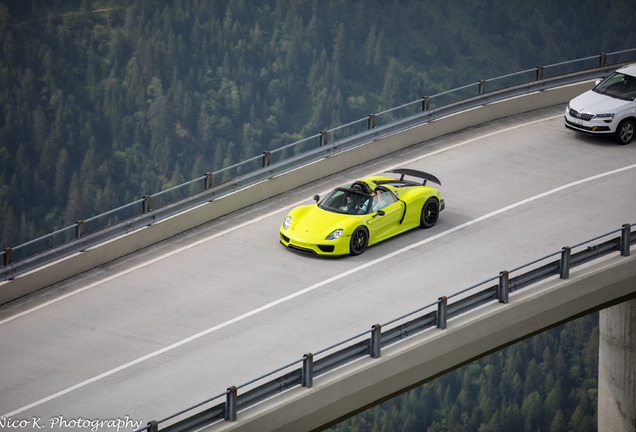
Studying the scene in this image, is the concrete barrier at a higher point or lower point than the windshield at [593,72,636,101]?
lower

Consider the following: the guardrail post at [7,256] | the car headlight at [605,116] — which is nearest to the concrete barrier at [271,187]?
the guardrail post at [7,256]

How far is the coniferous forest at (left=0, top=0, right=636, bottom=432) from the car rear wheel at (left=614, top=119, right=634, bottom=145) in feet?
382

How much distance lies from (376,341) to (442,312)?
156 cm

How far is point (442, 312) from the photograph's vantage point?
61.6 ft

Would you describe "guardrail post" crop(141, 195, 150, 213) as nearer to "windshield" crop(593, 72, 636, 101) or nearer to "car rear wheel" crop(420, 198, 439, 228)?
"car rear wheel" crop(420, 198, 439, 228)

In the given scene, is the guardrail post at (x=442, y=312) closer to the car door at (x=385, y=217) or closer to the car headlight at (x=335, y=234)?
the car headlight at (x=335, y=234)

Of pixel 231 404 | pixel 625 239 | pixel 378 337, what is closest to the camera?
pixel 231 404

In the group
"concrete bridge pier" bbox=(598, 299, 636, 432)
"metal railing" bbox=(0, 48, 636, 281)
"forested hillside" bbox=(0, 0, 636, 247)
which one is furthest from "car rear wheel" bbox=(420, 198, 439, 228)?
"forested hillside" bbox=(0, 0, 636, 247)

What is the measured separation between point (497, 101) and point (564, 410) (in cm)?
7498

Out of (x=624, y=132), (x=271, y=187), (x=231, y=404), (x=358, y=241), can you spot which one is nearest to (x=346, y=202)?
(x=358, y=241)

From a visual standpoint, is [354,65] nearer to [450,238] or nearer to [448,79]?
[448,79]

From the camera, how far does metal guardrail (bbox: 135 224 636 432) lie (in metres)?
16.3

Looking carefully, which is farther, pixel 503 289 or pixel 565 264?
pixel 565 264

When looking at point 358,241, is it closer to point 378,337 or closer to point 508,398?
point 378,337
